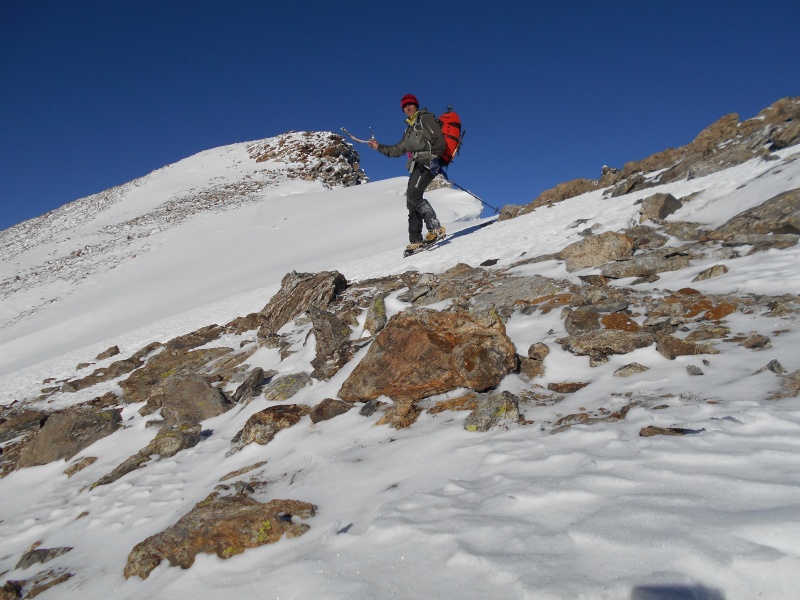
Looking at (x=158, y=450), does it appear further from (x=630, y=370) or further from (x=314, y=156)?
(x=314, y=156)

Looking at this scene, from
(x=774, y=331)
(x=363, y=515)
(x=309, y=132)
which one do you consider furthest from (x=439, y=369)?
(x=309, y=132)

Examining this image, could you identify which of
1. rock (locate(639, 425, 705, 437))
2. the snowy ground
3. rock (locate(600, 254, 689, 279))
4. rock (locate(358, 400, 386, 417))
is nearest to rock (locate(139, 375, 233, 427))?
the snowy ground

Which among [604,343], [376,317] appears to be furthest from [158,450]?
[604,343]

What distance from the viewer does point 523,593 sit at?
1725mm

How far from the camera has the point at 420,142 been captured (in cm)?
987

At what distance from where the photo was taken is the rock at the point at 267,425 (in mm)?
4422

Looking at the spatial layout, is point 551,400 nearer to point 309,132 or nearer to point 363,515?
point 363,515

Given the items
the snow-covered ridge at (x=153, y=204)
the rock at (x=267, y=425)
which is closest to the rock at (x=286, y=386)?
the rock at (x=267, y=425)

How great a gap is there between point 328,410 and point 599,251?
4.91m

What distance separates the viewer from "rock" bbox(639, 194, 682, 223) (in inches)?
320

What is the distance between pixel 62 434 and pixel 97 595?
166 inches

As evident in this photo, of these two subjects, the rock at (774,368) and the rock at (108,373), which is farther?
the rock at (108,373)

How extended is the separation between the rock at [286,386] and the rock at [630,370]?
11.5 ft

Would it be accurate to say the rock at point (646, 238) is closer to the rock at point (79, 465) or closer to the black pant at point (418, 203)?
the black pant at point (418, 203)
